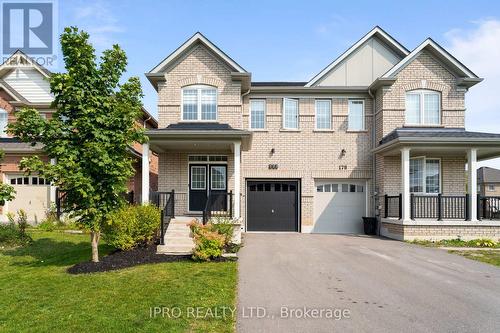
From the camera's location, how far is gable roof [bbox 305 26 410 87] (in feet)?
56.5

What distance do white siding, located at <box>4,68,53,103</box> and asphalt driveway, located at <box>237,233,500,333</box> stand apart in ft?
51.8

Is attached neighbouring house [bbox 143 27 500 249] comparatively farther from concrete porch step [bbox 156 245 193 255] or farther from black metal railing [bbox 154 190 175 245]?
concrete porch step [bbox 156 245 193 255]

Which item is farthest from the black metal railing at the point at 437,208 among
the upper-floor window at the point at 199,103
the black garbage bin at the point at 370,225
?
the upper-floor window at the point at 199,103

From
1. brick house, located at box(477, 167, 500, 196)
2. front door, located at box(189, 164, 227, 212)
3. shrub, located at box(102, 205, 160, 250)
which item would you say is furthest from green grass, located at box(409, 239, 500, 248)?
brick house, located at box(477, 167, 500, 196)

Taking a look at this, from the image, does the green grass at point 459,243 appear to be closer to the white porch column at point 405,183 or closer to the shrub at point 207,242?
the white porch column at point 405,183

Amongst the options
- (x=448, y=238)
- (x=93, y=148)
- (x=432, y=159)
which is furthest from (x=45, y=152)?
(x=432, y=159)

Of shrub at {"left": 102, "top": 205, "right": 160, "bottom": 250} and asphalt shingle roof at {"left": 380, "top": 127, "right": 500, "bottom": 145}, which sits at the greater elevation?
asphalt shingle roof at {"left": 380, "top": 127, "right": 500, "bottom": 145}

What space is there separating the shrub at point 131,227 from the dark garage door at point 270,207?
6.48 metres

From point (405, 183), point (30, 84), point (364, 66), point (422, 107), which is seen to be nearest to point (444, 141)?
point (405, 183)

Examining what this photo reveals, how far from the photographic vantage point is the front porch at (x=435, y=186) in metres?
13.8

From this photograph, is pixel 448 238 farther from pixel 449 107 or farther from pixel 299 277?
pixel 299 277

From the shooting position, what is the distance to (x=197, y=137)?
1350 cm

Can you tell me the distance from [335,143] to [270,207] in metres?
4.16

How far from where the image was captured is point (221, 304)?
5887 millimetres
